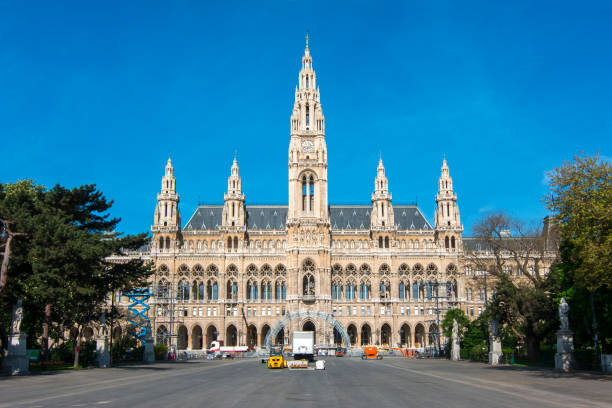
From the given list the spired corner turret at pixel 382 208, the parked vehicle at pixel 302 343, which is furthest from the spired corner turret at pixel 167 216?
the parked vehicle at pixel 302 343

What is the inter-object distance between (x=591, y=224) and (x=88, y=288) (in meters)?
39.9

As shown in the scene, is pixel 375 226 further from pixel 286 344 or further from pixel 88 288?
pixel 88 288

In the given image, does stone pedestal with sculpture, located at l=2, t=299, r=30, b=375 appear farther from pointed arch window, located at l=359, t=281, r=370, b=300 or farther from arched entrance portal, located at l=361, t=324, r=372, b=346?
arched entrance portal, located at l=361, t=324, r=372, b=346

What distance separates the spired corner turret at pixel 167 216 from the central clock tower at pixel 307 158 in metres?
22.3

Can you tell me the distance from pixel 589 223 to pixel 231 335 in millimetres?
85387

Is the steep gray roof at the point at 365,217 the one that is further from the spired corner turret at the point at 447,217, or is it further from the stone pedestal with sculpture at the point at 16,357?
the stone pedestal with sculpture at the point at 16,357

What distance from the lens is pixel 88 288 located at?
51062 mm

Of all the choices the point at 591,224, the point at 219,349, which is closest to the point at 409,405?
the point at 591,224

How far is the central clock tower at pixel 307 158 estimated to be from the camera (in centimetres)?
11425

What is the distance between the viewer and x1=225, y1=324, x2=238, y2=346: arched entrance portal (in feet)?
371

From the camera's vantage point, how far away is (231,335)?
114438mm

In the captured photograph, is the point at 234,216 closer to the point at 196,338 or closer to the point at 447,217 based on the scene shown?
the point at 196,338

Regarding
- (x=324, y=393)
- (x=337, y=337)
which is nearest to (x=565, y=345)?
(x=324, y=393)

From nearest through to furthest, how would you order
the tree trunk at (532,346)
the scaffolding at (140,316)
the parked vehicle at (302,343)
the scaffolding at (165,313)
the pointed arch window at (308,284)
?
the tree trunk at (532,346) < the parked vehicle at (302,343) < the scaffolding at (140,316) < the scaffolding at (165,313) < the pointed arch window at (308,284)
